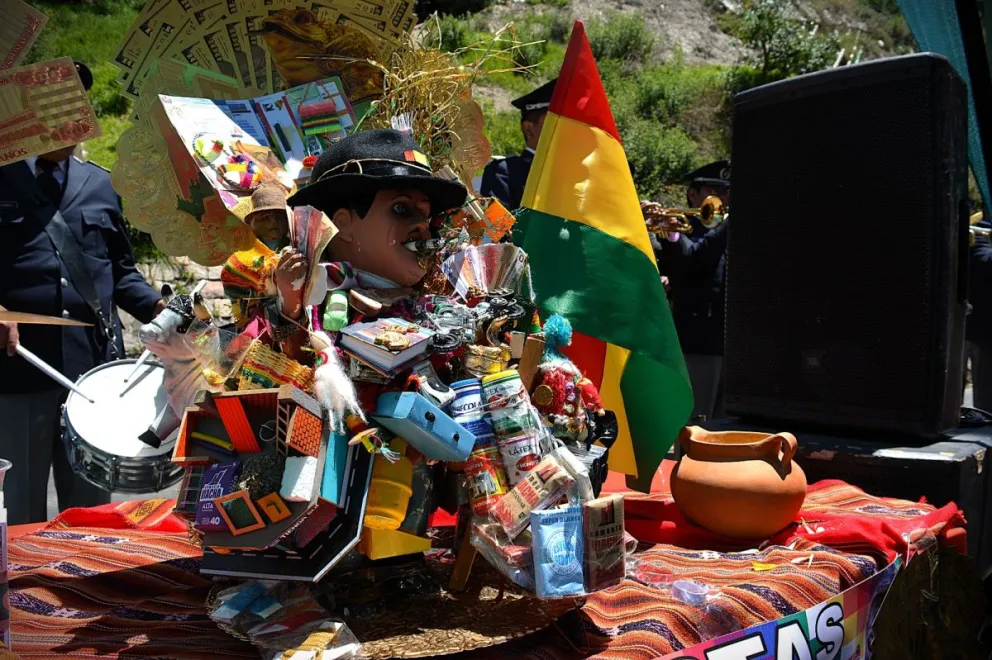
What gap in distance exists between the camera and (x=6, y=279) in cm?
330

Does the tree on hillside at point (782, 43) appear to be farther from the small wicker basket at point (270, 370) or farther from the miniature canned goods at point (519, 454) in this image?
the small wicker basket at point (270, 370)

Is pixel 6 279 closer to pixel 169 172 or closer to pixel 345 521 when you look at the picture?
pixel 169 172

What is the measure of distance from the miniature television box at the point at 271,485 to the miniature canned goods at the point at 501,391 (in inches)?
13.0

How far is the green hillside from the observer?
15.1 meters

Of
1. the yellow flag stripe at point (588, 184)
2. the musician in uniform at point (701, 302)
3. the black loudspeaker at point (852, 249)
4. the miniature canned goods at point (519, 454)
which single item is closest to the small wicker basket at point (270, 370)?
the miniature canned goods at point (519, 454)

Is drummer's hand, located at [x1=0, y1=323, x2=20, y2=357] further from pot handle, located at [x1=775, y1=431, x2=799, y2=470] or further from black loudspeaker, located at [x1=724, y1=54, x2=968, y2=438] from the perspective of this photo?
black loudspeaker, located at [x1=724, y1=54, x2=968, y2=438]

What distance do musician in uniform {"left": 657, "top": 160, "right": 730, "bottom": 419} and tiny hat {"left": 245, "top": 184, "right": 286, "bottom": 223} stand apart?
345 cm

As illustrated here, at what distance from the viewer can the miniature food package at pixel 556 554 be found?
76.6 inches

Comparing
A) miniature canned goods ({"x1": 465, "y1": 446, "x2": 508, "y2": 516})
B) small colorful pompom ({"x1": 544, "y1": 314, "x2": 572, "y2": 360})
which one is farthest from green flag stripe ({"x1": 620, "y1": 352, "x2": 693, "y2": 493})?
miniature canned goods ({"x1": 465, "y1": 446, "x2": 508, "y2": 516})

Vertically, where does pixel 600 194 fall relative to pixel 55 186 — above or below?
above

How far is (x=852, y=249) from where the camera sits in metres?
3.72

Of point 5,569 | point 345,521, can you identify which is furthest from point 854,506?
point 5,569

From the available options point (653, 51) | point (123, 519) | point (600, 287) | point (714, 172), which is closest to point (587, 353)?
point (600, 287)

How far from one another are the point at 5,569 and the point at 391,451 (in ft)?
2.66
